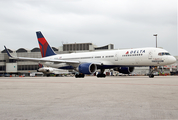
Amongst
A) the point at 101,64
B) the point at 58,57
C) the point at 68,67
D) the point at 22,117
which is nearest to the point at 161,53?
the point at 101,64

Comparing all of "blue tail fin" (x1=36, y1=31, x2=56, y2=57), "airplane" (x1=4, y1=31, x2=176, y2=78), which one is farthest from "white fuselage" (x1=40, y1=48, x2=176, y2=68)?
"blue tail fin" (x1=36, y1=31, x2=56, y2=57)

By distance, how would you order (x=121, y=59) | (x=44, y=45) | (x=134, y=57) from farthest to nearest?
(x=44, y=45), (x=121, y=59), (x=134, y=57)

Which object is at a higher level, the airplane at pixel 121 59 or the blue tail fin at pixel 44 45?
the blue tail fin at pixel 44 45

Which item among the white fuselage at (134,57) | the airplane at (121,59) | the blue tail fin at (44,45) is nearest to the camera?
the white fuselage at (134,57)

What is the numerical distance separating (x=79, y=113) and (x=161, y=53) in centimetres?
2324

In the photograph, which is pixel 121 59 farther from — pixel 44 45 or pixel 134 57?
pixel 44 45

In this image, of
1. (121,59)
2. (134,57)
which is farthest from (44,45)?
(134,57)

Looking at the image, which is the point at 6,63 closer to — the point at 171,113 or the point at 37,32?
the point at 37,32

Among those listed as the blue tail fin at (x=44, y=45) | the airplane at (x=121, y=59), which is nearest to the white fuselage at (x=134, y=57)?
the airplane at (x=121, y=59)

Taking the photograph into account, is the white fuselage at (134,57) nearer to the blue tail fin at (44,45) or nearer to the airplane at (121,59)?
the airplane at (121,59)

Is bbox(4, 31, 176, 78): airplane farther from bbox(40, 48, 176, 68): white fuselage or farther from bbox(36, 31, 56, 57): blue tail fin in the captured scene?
bbox(36, 31, 56, 57): blue tail fin

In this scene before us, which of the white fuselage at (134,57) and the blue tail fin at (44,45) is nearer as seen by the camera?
the white fuselage at (134,57)

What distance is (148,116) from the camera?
5.13 metres

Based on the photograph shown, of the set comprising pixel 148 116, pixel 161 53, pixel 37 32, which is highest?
pixel 37 32
